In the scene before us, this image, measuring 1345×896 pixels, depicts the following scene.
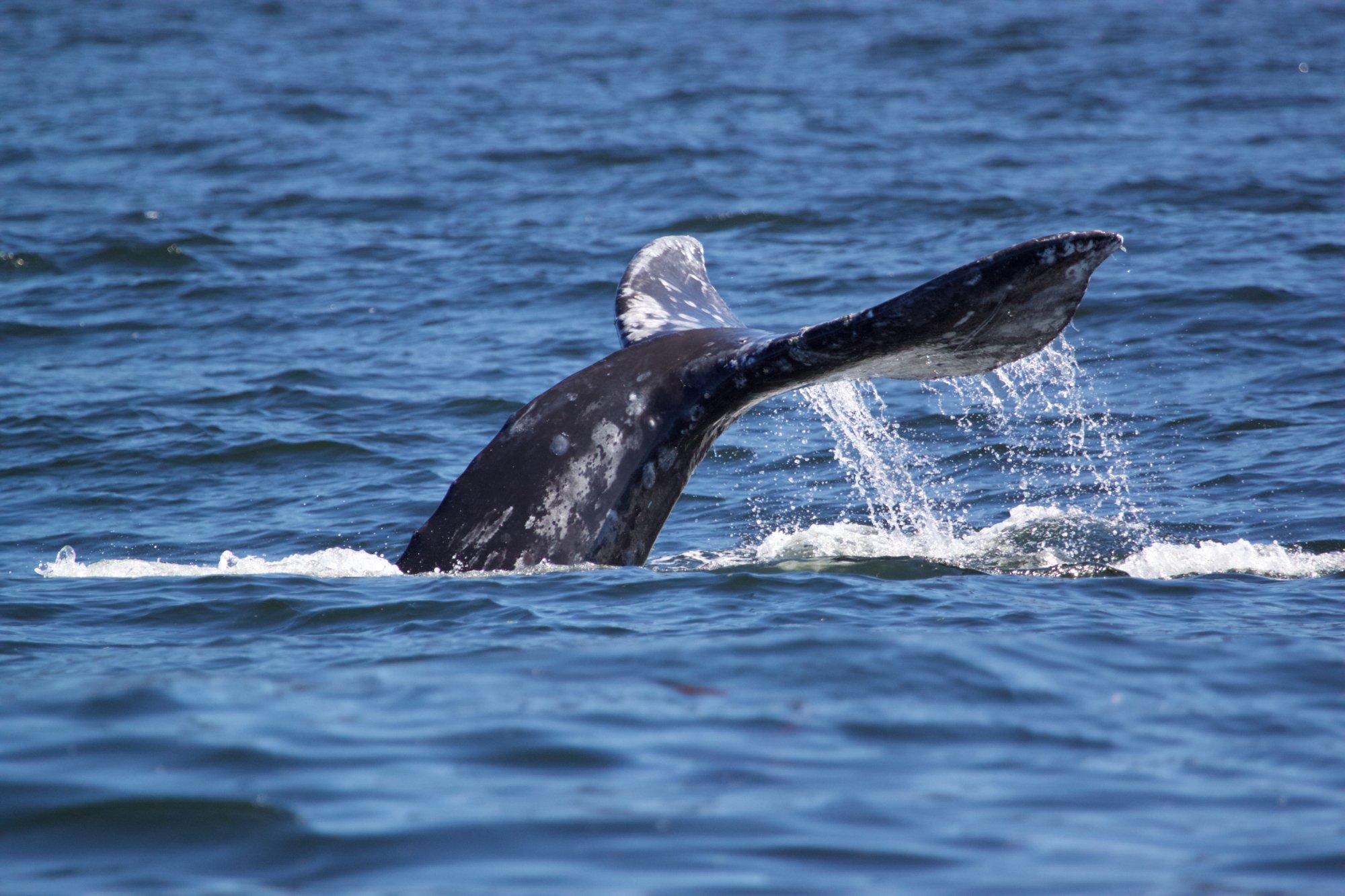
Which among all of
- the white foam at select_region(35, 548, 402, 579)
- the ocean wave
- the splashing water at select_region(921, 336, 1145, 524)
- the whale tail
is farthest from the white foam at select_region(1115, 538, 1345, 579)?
the white foam at select_region(35, 548, 402, 579)

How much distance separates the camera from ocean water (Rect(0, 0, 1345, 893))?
4.31 metres

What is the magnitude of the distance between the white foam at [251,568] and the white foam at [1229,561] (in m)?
3.60

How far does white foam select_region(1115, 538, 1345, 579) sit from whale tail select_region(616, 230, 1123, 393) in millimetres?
2294

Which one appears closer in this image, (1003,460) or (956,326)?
(956,326)

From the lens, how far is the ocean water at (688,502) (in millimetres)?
4309

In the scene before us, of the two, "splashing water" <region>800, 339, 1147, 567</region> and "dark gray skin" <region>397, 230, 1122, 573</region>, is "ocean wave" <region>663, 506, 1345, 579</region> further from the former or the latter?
"dark gray skin" <region>397, 230, 1122, 573</region>

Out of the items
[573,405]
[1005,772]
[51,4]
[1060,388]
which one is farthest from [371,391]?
[51,4]

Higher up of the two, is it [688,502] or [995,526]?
[995,526]

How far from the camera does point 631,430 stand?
6137 millimetres

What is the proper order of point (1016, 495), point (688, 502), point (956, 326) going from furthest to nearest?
point (688, 502) → point (1016, 495) → point (956, 326)

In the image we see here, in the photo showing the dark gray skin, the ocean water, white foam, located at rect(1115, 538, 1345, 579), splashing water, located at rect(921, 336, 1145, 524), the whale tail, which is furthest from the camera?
splashing water, located at rect(921, 336, 1145, 524)

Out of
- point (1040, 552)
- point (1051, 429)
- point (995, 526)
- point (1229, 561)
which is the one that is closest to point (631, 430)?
point (1040, 552)

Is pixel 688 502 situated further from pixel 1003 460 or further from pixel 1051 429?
pixel 1051 429

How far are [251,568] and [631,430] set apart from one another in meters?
3.08
